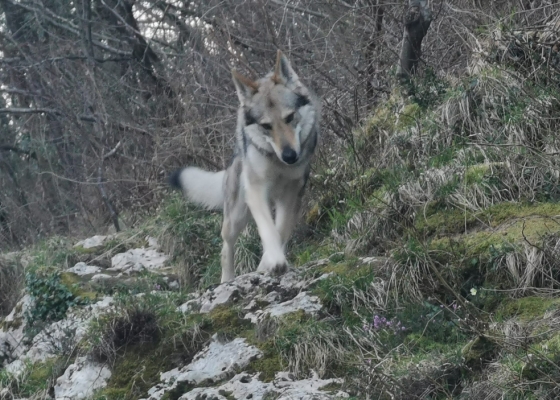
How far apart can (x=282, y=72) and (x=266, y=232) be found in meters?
1.44

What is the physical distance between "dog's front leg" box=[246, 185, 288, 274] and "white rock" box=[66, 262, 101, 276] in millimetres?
2041

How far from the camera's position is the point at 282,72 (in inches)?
282

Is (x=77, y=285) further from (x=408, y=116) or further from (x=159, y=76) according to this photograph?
(x=159, y=76)

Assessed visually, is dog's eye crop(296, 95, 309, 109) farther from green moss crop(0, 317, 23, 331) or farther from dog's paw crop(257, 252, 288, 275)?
green moss crop(0, 317, 23, 331)

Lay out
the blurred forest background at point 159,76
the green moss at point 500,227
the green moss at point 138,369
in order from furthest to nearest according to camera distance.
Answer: the blurred forest background at point 159,76 < the green moss at point 138,369 < the green moss at point 500,227

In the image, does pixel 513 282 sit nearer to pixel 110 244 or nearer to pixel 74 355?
pixel 74 355

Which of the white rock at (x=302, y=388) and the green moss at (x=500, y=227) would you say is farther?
the green moss at (x=500, y=227)

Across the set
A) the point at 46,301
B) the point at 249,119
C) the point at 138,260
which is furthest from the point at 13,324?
the point at 249,119

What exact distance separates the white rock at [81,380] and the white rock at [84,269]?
1981 millimetres

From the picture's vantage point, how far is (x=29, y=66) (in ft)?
43.8

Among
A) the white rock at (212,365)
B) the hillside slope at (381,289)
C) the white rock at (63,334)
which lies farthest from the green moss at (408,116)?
the white rock at (212,365)

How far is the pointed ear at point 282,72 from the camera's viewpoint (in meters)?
7.11

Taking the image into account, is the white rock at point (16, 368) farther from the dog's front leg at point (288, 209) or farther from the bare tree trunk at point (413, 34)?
the bare tree trunk at point (413, 34)

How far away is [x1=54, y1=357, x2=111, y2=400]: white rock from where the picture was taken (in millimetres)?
5836
